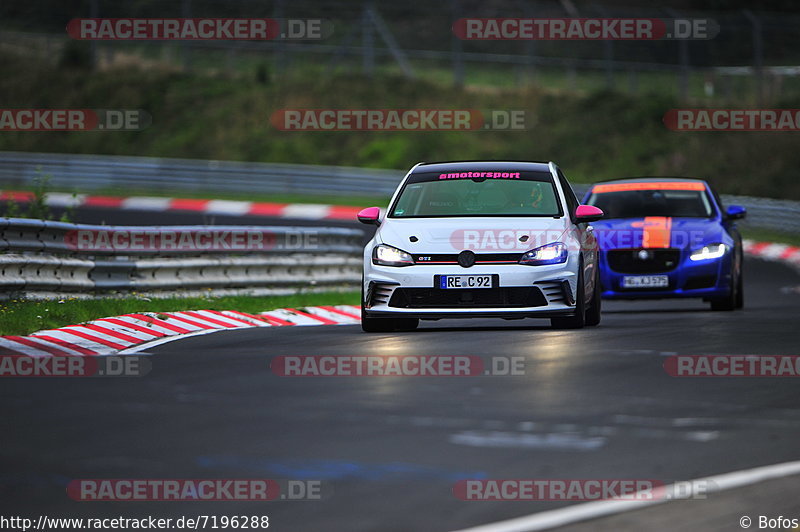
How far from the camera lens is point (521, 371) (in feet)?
33.1

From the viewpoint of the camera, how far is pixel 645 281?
16.7 m

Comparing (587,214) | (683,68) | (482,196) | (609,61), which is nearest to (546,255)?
(587,214)

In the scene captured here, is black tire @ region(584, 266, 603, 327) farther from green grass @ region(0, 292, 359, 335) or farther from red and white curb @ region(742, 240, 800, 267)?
red and white curb @ region(742, 240, 800, 267)

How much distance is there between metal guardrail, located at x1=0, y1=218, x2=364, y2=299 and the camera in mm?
14516

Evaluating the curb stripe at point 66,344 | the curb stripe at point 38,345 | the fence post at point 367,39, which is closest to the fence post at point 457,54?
the fence post at point 367,39

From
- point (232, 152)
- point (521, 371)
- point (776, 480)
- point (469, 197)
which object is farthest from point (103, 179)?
point (776, 480)

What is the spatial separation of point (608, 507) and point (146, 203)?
31.4 meters

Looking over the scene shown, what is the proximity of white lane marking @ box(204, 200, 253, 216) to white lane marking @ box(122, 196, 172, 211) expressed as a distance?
102 centimetres

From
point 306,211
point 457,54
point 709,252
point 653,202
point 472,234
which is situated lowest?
point 306,211

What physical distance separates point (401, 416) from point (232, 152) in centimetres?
3856

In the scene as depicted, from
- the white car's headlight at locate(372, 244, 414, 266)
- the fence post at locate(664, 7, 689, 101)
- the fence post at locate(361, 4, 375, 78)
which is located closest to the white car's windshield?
the white car's headlight at locate(372, 244, 414, 266)

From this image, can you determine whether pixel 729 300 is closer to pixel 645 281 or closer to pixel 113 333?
pixel 645 281

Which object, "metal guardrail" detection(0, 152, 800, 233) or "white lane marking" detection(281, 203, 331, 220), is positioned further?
"metal guardrail" detection(0, 152, 800, 233)

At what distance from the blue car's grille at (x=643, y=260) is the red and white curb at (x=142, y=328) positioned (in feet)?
9.52
